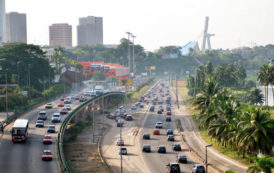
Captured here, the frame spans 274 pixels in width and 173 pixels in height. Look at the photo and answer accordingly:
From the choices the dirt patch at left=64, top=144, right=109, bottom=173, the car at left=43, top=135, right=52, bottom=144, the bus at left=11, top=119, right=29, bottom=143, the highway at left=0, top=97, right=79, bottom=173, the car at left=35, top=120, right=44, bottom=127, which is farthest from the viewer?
the car at left=35, top=120, right=44, bottom=127

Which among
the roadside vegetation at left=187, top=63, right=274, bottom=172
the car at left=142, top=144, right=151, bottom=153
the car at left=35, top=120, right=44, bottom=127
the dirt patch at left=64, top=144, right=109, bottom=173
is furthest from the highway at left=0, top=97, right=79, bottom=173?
the roadside vegetation at left=187, top=63, right=274, bottom=172

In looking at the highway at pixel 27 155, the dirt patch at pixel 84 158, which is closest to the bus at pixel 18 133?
the highway at pixel 27 155

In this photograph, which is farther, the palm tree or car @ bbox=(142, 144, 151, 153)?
car @ bbox=(142, 144, 151, 153)

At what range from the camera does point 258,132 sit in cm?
4962

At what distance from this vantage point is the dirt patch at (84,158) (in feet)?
196

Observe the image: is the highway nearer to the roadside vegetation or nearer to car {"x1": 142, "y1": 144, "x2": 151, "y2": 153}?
car {"x1": 142, "y1": 144, "x2": 151, "y2": 153}

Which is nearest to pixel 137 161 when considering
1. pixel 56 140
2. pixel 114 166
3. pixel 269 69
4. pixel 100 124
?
pixel 114 166

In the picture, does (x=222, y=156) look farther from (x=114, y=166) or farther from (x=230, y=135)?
(x=114, y=166)

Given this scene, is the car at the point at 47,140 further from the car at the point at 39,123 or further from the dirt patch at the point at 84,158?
the car at the point at 39,123

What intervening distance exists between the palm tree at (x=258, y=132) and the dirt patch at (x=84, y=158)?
19579 mm

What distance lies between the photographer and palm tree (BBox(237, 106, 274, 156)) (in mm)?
49469

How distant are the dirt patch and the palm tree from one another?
19579mm

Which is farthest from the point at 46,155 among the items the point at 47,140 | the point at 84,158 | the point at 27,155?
the point at 84,158

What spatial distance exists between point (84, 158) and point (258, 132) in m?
29.1
